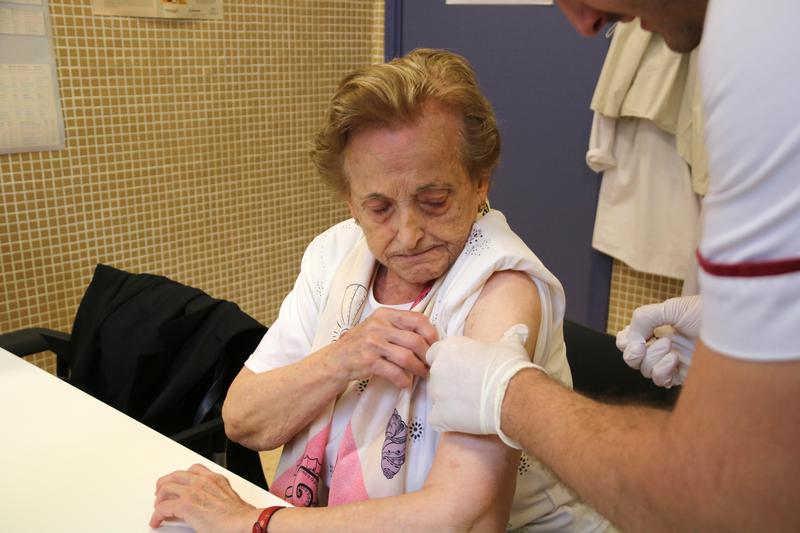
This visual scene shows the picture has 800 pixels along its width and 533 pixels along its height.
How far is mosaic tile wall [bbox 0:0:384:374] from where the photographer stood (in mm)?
2555

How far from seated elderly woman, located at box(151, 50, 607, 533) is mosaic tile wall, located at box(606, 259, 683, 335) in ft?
5.77

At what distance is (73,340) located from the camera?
1808mm

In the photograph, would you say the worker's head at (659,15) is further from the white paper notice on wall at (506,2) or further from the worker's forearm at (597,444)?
the white paper notice on wall at (506,2)

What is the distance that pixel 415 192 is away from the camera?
4.12 feet

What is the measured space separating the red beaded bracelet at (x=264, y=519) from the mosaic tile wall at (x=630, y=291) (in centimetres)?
224

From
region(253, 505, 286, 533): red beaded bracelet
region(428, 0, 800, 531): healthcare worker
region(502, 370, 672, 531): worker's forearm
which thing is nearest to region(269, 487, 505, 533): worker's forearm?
region(253, 505, 286, 533): red beaded bracelet

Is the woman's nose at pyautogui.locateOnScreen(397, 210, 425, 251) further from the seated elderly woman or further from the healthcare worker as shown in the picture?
the healthcare worker

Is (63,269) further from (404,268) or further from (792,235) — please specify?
(792,235)

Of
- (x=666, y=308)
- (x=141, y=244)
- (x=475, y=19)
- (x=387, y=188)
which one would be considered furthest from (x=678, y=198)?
(x=141, y=244)

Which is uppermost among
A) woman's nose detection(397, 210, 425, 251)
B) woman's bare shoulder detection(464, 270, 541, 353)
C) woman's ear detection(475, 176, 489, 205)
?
woman's ear detection(475, 176, 489, 205)

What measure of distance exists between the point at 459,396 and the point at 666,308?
459 millimetres

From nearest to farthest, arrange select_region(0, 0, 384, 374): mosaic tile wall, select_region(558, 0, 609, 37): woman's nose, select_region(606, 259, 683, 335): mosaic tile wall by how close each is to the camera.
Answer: select_region(558, 0, 609, 37): woman's nose
select_region(0, 0, 384, 374): mosaic tile wall
select_region(606, 259, 683, 335): mosaic tile wall

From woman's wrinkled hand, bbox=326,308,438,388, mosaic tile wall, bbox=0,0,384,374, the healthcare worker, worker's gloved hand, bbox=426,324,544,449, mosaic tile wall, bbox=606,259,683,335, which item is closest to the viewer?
the healthcare worker

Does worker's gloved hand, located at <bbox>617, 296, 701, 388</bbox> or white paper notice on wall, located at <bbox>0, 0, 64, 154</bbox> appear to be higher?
white paper notice on wall, located at <bbox>0, 0, 64, 154</bbox>
